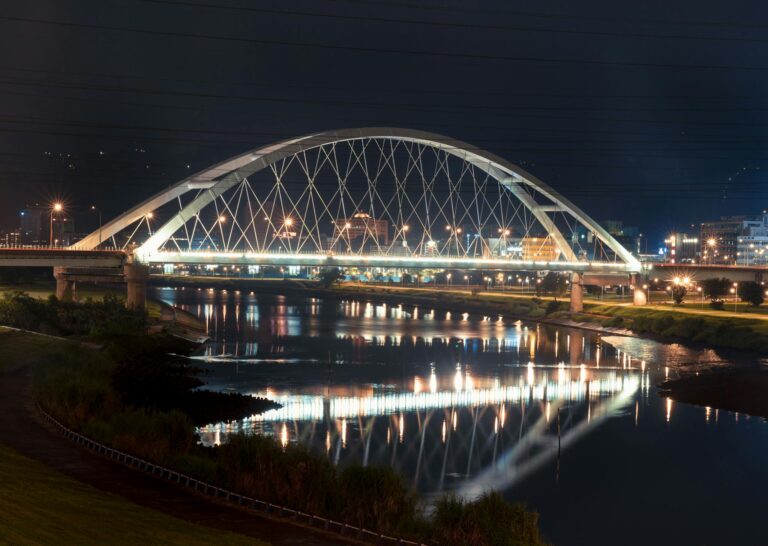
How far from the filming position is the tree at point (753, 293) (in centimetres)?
7000

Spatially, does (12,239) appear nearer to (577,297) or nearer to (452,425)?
(577,297)

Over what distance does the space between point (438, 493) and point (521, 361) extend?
1038 inches

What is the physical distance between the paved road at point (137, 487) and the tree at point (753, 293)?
58690 mm

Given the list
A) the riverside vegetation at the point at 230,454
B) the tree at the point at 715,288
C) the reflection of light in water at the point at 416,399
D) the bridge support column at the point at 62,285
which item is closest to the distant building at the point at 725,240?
the tree at the point at 715,288

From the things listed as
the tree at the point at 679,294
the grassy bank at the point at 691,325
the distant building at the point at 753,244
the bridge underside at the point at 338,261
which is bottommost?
the grassy bank at the point at 691,325

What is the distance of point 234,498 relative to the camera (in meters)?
17.0

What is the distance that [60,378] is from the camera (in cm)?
2595

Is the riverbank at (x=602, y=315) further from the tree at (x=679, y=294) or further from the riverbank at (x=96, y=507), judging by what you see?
the riverbank at (x=96, y=507)

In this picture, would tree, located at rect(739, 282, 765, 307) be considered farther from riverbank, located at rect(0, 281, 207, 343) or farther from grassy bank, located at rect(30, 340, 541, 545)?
grassy bank, located at rect(30, 340, 541, 545)

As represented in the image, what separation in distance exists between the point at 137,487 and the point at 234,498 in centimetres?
181

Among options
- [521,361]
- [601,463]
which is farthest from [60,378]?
[521,361]

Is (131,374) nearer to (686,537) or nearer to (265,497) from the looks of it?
(265,497)

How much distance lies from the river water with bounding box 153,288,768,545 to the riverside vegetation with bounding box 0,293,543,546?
2.76 meters

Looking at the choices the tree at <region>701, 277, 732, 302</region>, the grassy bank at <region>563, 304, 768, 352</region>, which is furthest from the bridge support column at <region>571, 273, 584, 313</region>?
the tree at <region>701, 277, 732, 302</region>
